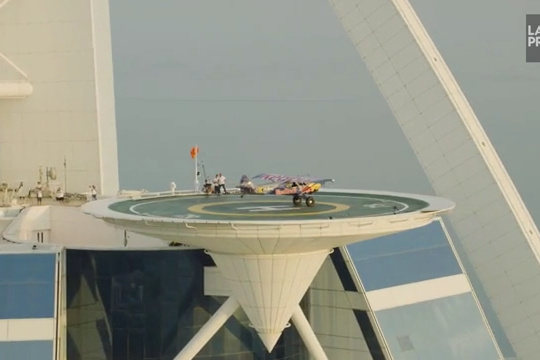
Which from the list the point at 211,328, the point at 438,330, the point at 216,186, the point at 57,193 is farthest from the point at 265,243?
the point at 57,193

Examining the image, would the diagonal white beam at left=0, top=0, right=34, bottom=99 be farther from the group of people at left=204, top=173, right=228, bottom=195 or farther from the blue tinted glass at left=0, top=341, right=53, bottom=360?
the blue tinted glass at left=0, top=341, right=53, bottom=360

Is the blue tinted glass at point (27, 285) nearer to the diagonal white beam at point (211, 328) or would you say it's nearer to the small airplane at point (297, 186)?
the diagonal white beam at point (211, 328)

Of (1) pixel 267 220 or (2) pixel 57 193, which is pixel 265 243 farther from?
(2) pixel 57 193

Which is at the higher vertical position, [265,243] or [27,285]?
[27,285]

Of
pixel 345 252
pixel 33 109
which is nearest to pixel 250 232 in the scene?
pixel 345 252

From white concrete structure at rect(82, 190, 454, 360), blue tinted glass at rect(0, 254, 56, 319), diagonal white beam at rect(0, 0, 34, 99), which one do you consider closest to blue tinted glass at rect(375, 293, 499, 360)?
white concrete structure at rect(82, 190, 454, 360)

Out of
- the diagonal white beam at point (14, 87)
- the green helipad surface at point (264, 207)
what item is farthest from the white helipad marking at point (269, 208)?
the diagonal white beam at point (14, 87)

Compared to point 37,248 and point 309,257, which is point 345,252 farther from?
point 37,248
